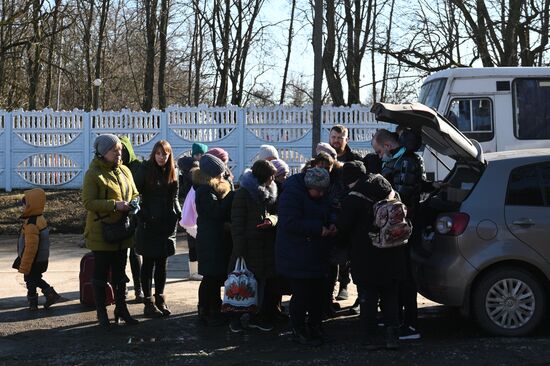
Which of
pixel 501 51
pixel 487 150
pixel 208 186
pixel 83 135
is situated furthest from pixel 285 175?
pixel 501 51

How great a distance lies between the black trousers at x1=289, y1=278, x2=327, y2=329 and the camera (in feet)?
21.2

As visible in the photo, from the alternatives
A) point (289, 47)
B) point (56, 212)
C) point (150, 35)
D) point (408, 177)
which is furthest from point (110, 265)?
point (289, 47)

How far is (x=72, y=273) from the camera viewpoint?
10.6m

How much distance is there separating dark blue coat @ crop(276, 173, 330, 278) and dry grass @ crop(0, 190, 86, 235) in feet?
32.1

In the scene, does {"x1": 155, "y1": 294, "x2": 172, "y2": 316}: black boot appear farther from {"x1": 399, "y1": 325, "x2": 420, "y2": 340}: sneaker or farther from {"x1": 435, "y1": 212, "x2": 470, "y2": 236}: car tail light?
{"x1": 435, "y1": 212, "x2": 470, "y2": 236}: car tail light

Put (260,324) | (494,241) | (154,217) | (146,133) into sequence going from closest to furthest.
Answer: (494,241)
(260,324)
(154,217)
(146,133)

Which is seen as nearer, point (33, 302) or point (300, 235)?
point (300, 235)

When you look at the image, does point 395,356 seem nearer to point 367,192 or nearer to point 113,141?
point 367,192

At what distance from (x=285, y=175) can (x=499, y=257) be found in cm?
230

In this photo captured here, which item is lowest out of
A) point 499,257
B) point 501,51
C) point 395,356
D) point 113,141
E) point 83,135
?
point 395,356

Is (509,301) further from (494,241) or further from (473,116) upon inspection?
(473,116)

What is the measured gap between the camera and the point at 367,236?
20.1 ft

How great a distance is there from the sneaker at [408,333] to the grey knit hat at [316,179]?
1507mm

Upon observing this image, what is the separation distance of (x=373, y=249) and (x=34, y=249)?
3869 mm
